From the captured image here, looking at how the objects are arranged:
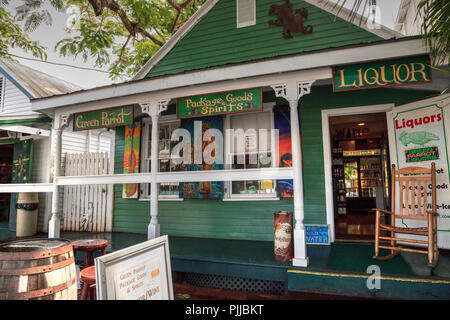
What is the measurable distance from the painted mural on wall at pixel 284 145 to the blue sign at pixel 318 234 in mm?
652

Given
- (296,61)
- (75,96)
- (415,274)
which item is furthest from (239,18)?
(415,274)

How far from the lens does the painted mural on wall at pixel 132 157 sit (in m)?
6.15

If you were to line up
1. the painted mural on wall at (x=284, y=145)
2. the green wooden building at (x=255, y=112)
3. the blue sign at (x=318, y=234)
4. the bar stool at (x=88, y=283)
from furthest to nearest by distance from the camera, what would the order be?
1. the painted mural on wall at (x=284, y=145)
2. the blue sign at (x=318, y=234)
3. the green wooden building at (x=255, y=112)
4. the bar stool at (x=88, y=283)

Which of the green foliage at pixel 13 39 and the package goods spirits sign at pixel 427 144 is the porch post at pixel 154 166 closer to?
the package goods spirits sign at pixel 427 144

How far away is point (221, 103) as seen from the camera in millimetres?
4277

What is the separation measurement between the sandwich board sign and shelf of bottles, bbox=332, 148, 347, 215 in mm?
9256

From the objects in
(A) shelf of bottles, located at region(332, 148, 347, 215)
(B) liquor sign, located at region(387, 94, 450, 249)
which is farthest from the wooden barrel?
(A) shelf of bottles, located at region(332, 148, 347, 215)

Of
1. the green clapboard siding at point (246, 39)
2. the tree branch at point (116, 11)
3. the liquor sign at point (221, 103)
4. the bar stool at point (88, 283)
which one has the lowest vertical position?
the bar stool at point (88, 283)

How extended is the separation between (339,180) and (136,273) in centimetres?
1017

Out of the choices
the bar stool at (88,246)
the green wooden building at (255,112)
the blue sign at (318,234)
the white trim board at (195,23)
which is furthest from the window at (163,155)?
the blue sign at (318,234)

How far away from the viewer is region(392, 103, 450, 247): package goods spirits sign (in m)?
4.10

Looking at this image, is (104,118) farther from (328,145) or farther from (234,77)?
(328,145)

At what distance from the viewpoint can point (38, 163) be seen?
738cm
